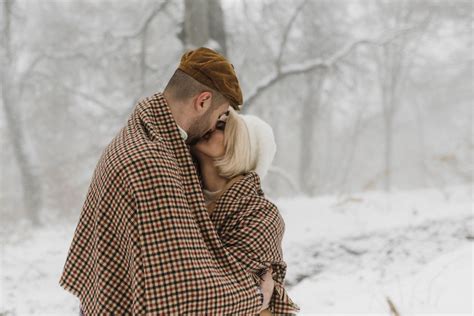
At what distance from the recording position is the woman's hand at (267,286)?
2.05 meters

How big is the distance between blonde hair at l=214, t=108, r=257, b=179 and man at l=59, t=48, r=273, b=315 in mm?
185

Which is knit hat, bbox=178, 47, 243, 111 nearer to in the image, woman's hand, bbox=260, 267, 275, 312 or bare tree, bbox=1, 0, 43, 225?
woman's hand, bbox=260, 267, 275, 312

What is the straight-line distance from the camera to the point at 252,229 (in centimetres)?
202

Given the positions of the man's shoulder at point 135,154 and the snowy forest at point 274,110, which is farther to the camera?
the snowy forest at point 274,110

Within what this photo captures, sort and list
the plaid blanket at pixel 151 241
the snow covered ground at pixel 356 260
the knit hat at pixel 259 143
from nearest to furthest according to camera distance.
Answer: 1. the plaid blanket at pixel 151 241
2. the knit hat at pixel 259 143
3. the snow covered ground at pixel 356 260

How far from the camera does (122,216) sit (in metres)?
1.73

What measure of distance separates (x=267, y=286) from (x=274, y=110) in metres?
11.3

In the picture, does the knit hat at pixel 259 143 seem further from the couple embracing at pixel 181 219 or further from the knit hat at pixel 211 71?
the knit hat at pixel 211 71

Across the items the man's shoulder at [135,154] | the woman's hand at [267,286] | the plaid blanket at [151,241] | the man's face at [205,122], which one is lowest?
the woman's hand at [267,286]

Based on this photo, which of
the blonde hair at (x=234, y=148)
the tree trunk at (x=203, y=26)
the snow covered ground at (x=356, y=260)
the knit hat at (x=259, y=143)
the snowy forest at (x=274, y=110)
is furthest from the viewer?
the tree trunk at (x=203, y=26)

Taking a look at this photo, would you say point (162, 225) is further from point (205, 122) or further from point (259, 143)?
point (259, 143)

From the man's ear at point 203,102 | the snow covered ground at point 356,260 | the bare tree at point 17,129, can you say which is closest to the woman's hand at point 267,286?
the man's ear at point 203,102

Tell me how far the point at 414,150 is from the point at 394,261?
3032 cm

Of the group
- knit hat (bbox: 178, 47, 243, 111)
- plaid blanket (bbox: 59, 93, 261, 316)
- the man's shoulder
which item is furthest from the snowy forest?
the man's shoulder
